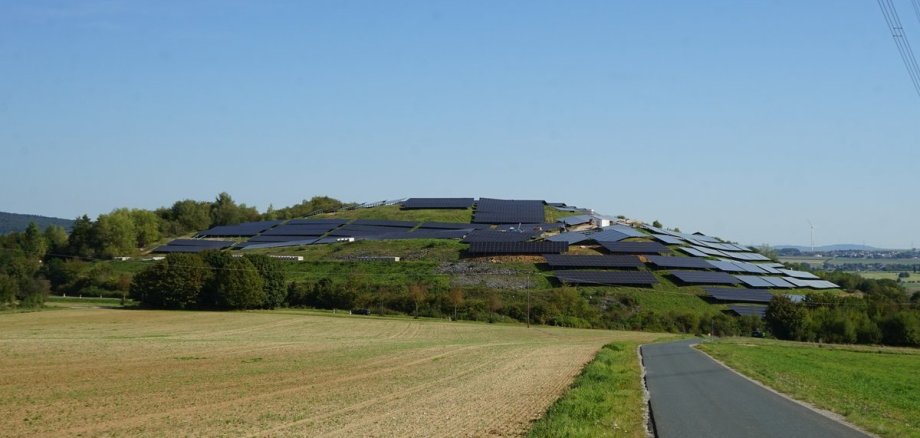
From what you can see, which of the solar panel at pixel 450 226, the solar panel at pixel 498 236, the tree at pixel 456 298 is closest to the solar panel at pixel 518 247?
the solar panel at pixel 498 236

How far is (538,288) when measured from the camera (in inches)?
4218

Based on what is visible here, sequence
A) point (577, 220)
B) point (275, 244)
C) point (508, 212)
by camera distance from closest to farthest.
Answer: point (275, 244), point (577, 220), point (508, 212)

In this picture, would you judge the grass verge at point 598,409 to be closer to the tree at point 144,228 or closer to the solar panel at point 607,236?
the solar panel at point 607,236

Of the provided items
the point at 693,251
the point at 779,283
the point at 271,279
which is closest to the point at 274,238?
the point at 271,279

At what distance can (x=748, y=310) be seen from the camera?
100250 millimetres

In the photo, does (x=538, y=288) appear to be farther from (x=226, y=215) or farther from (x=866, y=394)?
(x=226, y=215)

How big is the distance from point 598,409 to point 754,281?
100108 mm

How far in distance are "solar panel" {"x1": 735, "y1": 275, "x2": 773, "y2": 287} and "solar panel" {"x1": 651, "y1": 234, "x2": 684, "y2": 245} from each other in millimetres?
18060

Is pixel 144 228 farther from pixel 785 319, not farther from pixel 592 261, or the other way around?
pixel 785 319

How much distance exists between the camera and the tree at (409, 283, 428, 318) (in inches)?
3905

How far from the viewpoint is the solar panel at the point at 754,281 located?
378 feet

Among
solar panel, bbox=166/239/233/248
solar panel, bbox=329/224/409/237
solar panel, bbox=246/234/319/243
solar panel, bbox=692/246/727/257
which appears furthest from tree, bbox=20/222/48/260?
solar panel, bbox=692/246/727/257

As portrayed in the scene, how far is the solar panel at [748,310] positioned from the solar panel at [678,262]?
16009 mm

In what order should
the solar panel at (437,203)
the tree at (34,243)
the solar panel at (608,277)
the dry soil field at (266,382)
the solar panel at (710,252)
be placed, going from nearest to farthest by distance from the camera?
the dry soil field at (266,382) < the solar panel at (608,277) < the solar panel at (710,252) < the tree at (34,243) < the solar panel at (437,203)
